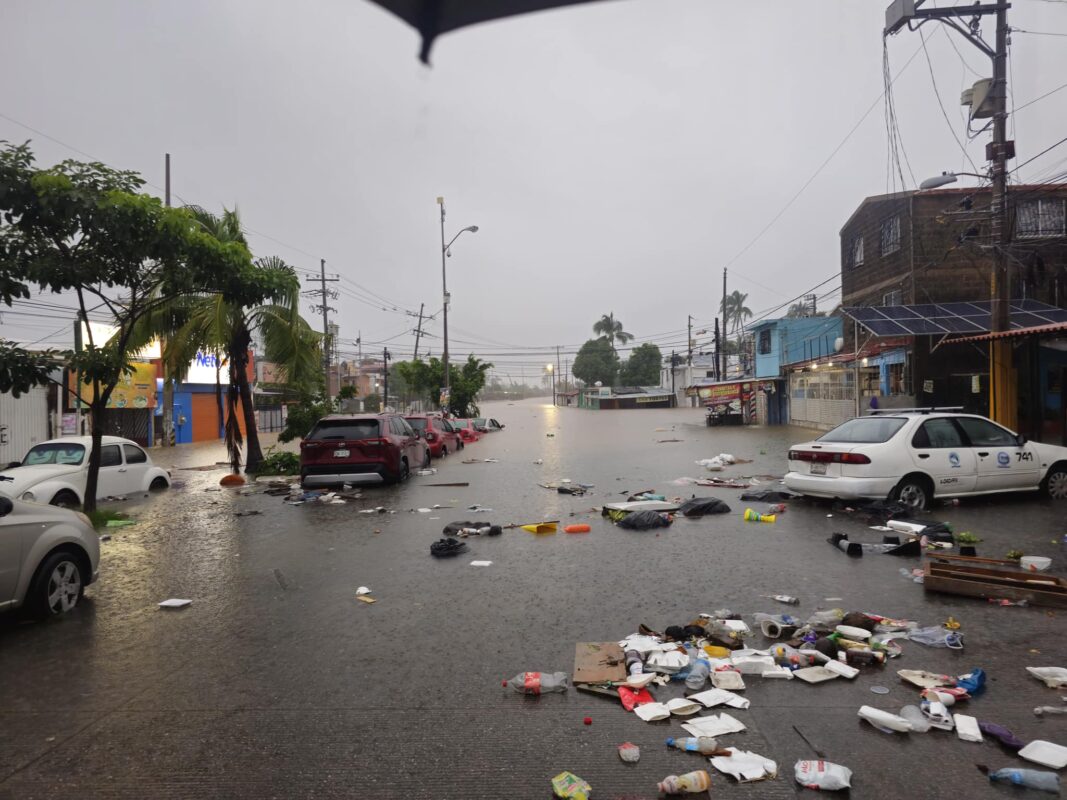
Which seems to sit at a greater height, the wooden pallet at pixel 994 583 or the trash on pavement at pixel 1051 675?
the wooden pallet at pixel 994 583

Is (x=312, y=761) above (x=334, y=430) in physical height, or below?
below

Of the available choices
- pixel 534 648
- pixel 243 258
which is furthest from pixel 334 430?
pixel 534 648

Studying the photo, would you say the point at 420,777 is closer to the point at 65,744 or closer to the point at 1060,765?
the point at 65,744

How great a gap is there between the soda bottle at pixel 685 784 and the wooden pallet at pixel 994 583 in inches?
154

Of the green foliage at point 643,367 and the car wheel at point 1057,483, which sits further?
the green foliage at point 643,367

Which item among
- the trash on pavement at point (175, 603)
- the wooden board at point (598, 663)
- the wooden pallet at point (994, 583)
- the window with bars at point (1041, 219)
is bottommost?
the trash on pavement at point (175, 603)

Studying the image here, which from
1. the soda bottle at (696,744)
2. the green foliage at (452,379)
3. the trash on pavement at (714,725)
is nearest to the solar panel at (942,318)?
the trash on pavement at (714,725)

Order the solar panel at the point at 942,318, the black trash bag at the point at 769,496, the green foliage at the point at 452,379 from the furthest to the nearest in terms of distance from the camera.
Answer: the green foliage at the point at 452,379, the solar panel at the point at 942,318, the black trash bag at the point at 769,496

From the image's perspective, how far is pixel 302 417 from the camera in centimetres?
2009

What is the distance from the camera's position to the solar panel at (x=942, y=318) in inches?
795

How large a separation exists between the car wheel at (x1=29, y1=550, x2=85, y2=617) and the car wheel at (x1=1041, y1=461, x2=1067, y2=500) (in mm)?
13035

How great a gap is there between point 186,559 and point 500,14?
26.8 feet

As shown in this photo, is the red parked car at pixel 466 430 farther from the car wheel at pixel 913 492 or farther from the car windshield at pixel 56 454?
the car wheel at pixel 913 492

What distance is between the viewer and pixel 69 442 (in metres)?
12.5
